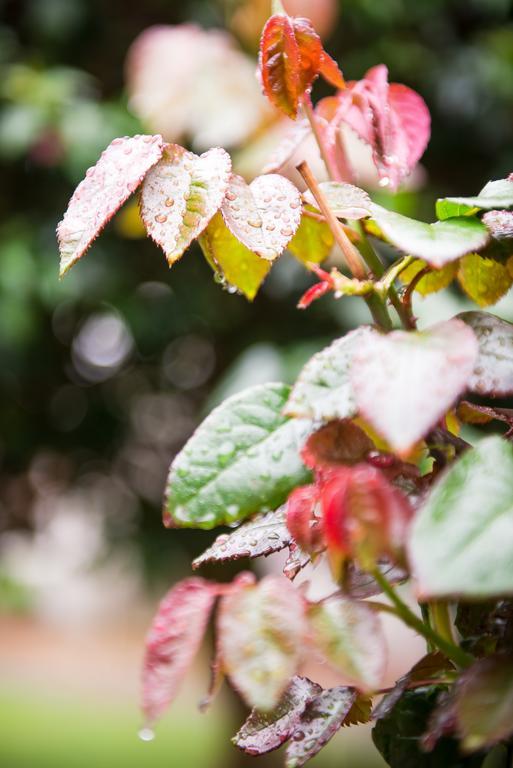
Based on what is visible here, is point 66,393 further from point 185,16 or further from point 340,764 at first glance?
point 340,764

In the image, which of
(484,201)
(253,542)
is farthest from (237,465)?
(484,201)

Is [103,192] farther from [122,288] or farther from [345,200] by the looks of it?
[122,288]

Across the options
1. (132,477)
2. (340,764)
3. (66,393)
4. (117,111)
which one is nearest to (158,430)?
(132,477)

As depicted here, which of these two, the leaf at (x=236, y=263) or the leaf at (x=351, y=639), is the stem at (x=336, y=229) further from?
the leaf at (x=351, y=639)

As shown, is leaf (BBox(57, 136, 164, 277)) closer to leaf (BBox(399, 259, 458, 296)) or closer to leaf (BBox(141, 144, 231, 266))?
leaf (BBox(141, 144, 231, 266))

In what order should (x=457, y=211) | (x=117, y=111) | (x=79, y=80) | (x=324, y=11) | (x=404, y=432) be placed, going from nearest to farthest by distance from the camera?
(x=404, y=432) < (x=457, y=211) < (x=324, y=11) < (x=117, y=111) < (x=79, y=80)

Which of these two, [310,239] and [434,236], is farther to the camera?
[310,239]
